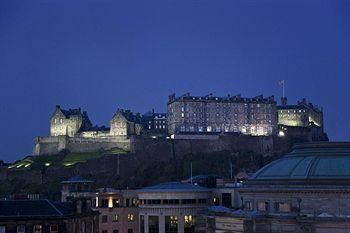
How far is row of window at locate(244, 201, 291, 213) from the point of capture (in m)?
68.4

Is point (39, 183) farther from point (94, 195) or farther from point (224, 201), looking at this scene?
point (224, 201)

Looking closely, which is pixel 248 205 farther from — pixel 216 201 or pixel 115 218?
pixel 115 218

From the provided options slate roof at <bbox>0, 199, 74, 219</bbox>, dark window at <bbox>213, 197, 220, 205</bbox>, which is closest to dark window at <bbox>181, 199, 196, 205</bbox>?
dark window at <bbox>213, 197, 220, 205</bbox>

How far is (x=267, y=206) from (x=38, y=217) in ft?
110

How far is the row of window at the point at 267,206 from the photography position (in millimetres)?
68394

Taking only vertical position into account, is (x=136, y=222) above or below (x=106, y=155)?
below

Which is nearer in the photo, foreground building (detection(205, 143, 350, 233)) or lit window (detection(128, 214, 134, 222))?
foreground building (detection(205, 143, 350, 233))

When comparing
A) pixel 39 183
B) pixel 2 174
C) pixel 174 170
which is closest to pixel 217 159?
pixel 174 170

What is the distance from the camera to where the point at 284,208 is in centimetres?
6869

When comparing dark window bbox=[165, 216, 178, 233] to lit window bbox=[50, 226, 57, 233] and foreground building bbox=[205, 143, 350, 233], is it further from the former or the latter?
foreground building bbox=[205, 143, 350, 233]

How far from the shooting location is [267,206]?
7088 centimetres

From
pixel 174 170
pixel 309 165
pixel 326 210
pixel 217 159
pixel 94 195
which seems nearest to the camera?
pixel 326 210

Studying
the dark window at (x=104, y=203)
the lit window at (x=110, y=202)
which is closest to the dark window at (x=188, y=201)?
the lit window at (x=110, y=202)

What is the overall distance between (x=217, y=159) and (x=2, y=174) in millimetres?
75704
